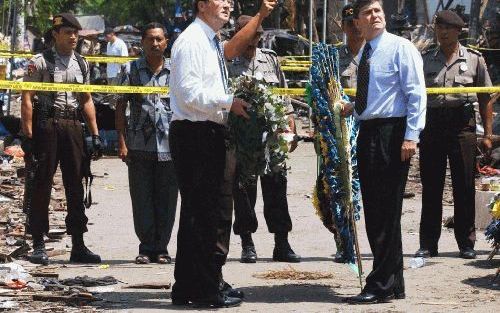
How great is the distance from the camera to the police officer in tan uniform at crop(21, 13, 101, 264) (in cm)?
1162

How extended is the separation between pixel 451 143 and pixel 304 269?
76.6 inches

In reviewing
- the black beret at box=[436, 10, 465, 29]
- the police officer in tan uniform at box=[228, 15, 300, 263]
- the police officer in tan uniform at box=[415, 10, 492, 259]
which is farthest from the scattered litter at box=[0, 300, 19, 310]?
the black beret at box=[436, 10, 465, 29]

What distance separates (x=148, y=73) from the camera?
1205 cm

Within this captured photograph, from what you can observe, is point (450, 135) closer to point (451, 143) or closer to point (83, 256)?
point (451, 143)

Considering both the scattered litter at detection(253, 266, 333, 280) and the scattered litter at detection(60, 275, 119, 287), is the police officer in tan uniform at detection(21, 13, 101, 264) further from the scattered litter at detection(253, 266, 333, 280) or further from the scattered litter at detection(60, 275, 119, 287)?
the scattered litter at detection(253, 266, 333, 280)

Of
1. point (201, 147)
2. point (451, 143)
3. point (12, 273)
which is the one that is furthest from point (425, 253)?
point (12, 273)

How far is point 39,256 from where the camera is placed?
11539 millimetres

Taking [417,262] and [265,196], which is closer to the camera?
[417,262]

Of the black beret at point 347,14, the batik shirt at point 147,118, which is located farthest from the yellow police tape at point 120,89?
the black beret at point 347,14

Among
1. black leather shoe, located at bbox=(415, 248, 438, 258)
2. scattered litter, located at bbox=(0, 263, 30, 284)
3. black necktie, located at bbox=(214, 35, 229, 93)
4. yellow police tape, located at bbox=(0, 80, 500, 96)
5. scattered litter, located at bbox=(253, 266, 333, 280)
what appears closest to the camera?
black necktie, located at bbox=(214, 35, 229, 93)

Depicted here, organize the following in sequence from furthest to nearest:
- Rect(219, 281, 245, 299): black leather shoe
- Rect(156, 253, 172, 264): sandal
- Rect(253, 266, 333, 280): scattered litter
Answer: Rect(156, 253, 172, 264): sandal < Rect(253, 266, 333, 280): scattered litter < Rect(219, 281, 245, 299): black leather shoe

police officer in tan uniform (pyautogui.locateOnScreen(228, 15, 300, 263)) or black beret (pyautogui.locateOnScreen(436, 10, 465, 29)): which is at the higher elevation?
black beret (pyautogui.locateOnScreen(436, 10, 465, 29))

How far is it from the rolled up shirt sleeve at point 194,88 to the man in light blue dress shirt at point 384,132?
1156 millimetres

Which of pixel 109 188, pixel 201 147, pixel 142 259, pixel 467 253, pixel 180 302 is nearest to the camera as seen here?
pixel 201 147
